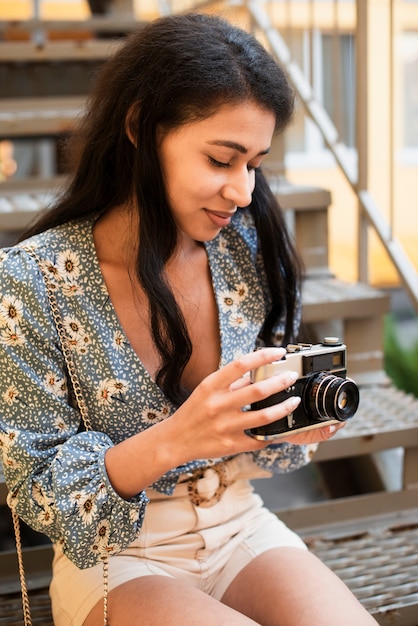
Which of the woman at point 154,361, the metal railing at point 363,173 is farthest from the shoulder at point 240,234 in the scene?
the metal railing at point 363,173

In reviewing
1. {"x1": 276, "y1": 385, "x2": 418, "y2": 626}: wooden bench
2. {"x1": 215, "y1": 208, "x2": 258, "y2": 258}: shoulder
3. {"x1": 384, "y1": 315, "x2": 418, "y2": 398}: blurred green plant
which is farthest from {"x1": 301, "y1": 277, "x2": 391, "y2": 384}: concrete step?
{"x1": 384, "y1": 315, "x2": 418, "y2": 398}: blurred green plant

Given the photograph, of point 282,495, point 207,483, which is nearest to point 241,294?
point 207,483

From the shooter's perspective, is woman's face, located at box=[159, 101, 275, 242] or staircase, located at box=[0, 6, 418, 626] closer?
woman's face, located at box=[159, 101, 275, 242]

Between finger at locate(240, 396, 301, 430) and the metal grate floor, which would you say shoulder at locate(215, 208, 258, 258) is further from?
the metal grate floor

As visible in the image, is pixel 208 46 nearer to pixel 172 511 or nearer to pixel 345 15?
pixel 172 511

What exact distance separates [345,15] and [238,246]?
611 cm

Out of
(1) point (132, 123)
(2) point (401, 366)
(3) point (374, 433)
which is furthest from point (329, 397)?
(2) point (401, 366)

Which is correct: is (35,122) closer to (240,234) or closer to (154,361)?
(240,234)

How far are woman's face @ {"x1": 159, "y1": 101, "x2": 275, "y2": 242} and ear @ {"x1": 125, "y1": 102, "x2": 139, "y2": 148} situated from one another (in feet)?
0.16

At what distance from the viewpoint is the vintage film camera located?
3.37ft

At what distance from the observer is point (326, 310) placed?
1.95m

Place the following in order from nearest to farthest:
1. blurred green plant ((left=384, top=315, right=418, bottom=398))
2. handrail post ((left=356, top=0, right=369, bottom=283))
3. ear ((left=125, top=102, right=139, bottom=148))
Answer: ear ((left=125, top=102, right=139, bottom=148))
handrail post ((left=356, top=0, right=369, bottom=283))
blurred green plant ((left=384, top=315, right=418, bottom=398))

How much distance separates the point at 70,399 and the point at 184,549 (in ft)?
0.86

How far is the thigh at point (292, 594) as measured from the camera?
3.53 ft
